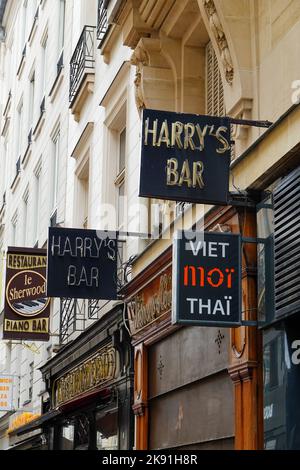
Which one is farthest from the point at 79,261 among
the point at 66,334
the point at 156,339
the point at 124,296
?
the point at 66,334

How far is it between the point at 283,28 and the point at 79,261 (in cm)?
585

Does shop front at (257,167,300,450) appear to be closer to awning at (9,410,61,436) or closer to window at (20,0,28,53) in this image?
awning at (9,410,61,436)

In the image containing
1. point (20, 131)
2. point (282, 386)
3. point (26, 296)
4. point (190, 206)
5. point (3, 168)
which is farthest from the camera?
point (3, 168)

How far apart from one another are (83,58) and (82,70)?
0.76 ft

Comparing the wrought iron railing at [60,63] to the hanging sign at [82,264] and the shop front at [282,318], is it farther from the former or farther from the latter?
the shop front at [282,318]

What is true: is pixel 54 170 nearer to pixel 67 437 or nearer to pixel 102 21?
pixel 102 21

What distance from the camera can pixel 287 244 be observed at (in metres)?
9.26

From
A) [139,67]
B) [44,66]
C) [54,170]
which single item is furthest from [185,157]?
[44,66]

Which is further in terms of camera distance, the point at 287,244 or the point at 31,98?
the point at 31,98

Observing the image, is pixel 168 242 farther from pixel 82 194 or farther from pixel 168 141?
pixel 82 194

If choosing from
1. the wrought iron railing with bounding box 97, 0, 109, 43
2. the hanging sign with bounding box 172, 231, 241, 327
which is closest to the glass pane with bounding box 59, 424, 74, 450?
the wrought iron railing with bounding box 97, 0, 109, 43

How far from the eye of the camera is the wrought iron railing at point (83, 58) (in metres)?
19.0

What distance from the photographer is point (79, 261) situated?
1462 centimetres

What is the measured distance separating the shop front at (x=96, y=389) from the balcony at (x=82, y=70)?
4817 mm
